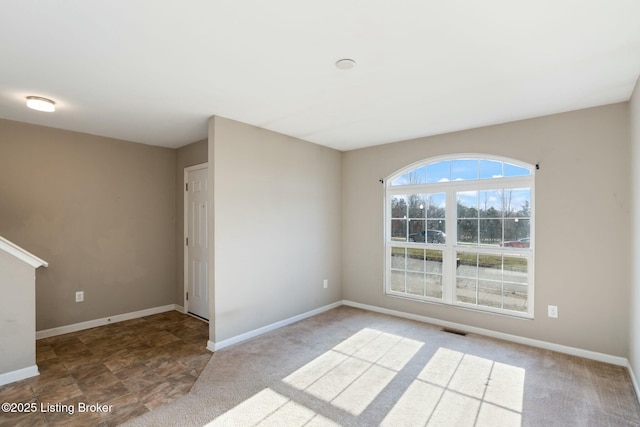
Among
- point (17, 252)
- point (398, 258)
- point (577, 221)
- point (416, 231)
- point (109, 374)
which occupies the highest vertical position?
point (577, 221)

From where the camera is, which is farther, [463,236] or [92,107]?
[463,236]

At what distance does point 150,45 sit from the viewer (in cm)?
200

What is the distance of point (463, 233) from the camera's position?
13.1 ft

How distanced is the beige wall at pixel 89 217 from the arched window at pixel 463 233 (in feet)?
11.1

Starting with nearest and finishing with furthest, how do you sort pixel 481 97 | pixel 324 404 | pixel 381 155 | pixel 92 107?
pixel 324 404 < pixel 481 97 < pixel 92 107 < pixel 381 155

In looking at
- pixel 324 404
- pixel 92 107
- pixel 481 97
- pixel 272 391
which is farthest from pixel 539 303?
pixel 92 107

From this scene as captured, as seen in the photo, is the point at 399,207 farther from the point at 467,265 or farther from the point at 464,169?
the point at 467,265

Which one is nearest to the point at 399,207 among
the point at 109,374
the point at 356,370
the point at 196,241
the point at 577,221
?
the point at 577,221

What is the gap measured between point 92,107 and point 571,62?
4056 mm

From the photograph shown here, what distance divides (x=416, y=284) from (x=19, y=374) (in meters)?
4.22

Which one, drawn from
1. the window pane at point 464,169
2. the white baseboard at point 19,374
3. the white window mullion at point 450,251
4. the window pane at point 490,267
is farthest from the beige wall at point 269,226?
the window pane at point 490,267

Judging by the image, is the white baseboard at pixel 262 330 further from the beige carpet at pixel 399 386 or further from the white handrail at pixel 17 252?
the white handrail at pixel 17 252

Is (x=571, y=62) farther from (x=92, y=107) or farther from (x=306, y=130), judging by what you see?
(x=92, y=107)

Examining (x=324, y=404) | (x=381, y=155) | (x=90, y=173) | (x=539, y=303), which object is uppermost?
(x=381, y=155)
